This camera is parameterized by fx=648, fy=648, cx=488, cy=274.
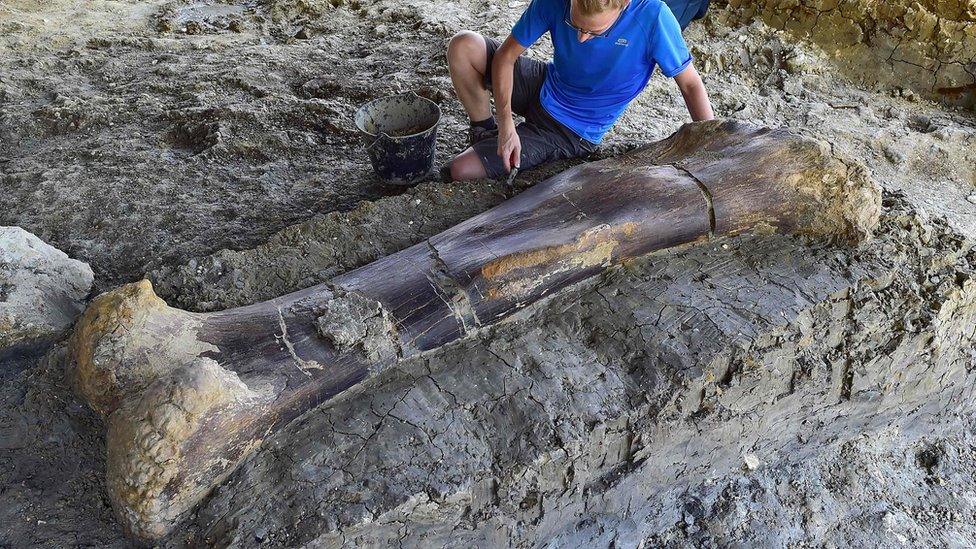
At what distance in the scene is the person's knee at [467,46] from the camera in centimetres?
313

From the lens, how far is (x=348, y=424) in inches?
71.4

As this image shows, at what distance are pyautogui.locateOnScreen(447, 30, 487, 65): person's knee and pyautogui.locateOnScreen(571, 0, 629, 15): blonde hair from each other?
76cm

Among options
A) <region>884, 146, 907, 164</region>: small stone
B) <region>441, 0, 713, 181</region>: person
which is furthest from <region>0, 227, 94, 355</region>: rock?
<region>884, 146, 907, 164</region>: small stone

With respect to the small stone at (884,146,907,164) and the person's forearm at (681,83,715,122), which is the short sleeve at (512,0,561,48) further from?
the small stone at (884,146,907,164)

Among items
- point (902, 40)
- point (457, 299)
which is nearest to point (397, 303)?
point (457, 299)

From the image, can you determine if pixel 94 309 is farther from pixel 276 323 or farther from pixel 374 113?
pixel 374 113

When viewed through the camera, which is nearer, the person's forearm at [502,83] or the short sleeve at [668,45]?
the short sleeve at [668,45]

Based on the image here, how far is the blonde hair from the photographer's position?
94.7 inches

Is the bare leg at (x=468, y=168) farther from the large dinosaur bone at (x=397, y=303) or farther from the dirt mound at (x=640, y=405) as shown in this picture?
the dirt mound at (x=640, y=405)

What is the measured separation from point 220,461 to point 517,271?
40.3 inches

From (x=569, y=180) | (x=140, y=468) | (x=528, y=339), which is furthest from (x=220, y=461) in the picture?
(x=569, y=180)

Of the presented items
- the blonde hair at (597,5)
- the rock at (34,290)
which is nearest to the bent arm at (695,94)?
the blonde hair at (597,5)

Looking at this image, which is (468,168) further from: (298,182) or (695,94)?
(695,94)

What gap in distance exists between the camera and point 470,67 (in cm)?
317
